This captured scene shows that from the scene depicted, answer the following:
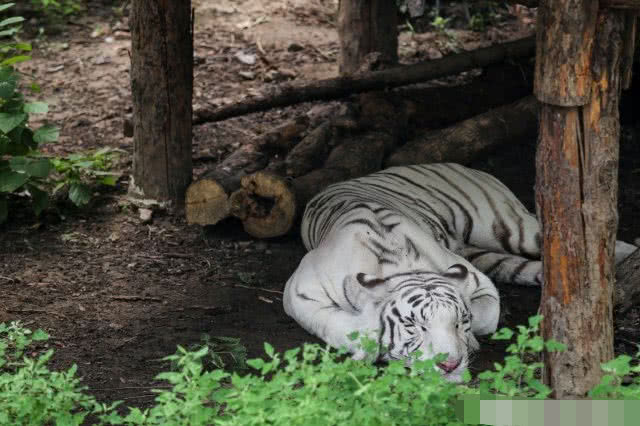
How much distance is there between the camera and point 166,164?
235 inches

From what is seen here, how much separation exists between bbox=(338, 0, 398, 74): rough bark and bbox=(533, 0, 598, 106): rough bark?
4305 mm

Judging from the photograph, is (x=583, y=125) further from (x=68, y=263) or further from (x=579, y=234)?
(x=68, y=263)

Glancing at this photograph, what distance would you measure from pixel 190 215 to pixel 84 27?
15.0ft

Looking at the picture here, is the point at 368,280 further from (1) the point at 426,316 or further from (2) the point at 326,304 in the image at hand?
(1) the point at 426,316

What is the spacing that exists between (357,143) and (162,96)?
143 centimetres

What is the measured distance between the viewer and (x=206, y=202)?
5.79 m

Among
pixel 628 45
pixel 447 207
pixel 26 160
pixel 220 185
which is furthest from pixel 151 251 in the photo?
pixel 628 45

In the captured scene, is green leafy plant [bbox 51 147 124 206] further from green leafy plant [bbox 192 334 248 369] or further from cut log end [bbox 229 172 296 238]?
green leafy plant [bbox 192 334 248 369]

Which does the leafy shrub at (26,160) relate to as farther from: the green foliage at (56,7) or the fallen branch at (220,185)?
the green foliage at (56,7)

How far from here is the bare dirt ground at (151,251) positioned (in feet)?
15.1

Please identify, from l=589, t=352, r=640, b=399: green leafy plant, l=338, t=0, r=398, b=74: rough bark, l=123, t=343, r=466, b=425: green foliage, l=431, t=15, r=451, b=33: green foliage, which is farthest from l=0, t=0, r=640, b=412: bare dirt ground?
l=589, t=352, r=640, b=399: green leafy plant

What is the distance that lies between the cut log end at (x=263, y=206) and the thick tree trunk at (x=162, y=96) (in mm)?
554

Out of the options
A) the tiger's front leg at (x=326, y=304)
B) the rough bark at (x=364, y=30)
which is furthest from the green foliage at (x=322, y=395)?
the rough bark at (x=364, y=30)

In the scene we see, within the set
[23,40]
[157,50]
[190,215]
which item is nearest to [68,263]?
[190,215]
